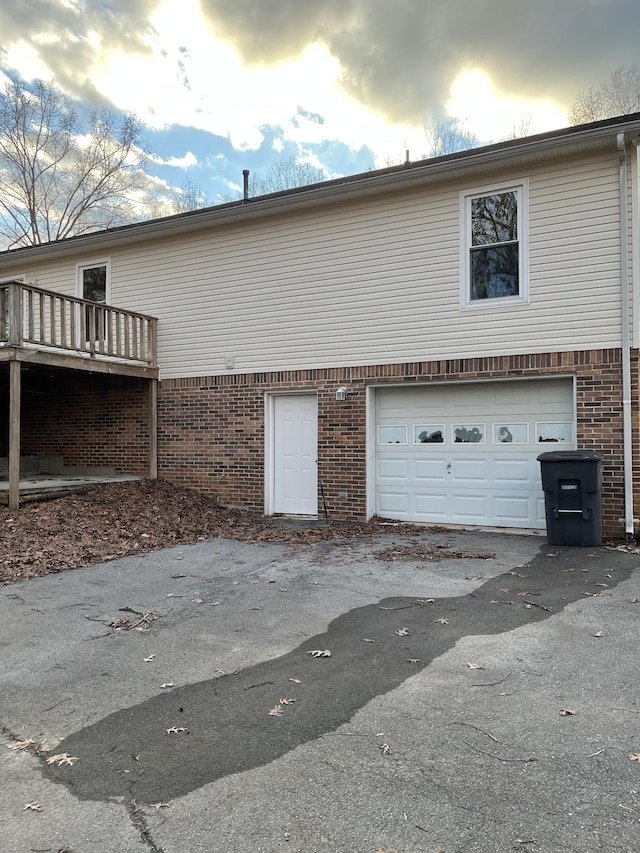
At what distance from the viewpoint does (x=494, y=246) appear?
29.2ft

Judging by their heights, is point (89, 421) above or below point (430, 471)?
above

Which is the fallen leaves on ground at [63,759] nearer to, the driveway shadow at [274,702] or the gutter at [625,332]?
the driveway shadow at [274,702]

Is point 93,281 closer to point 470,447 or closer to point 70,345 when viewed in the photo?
point 70,345

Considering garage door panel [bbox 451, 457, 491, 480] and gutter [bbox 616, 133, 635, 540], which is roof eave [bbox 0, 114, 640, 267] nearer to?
gutter [bbox 616, 133, 635, 540]

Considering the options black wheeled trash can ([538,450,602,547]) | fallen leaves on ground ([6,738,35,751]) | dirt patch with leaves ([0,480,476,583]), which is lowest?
fallen leaves on ground ([6,738,35,751])

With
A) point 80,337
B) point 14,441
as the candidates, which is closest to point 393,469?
point 80,337

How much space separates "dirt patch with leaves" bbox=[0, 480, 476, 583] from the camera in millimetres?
7004

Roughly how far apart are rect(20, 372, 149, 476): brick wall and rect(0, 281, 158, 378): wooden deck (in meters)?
0.80

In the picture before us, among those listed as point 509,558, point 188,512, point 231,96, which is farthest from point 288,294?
point 231,96

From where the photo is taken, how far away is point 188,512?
389 inches

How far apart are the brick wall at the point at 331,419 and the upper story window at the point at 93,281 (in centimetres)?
282

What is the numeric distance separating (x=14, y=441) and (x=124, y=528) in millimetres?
2376

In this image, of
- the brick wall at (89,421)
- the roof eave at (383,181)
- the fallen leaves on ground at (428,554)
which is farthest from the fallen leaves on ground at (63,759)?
the brick wall at (89,421)

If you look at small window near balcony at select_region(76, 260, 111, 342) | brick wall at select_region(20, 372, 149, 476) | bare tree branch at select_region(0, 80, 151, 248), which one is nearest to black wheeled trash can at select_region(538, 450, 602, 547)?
brick wall at select_region(20, 372, 149, 476)
